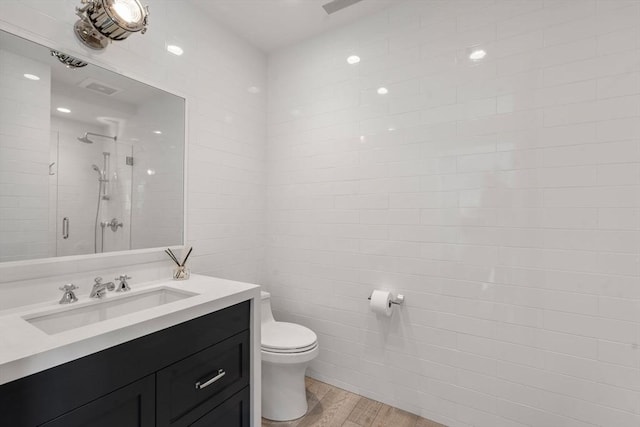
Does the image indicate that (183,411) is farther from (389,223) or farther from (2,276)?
(389,223)

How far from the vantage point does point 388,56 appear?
6.45ft

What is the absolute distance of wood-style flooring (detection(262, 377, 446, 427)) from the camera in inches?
70.2

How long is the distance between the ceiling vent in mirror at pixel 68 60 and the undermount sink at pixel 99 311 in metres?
1.12

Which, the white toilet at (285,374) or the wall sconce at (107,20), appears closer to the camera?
the wall sconce at (107,20)

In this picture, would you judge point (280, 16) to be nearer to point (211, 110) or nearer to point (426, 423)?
point (211, 110)

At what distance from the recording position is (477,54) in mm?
1702

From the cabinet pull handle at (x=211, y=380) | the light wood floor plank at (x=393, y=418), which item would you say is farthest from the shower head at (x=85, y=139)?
the light wood floor plank at (x=393, y=418)

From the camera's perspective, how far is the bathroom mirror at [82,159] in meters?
1.27

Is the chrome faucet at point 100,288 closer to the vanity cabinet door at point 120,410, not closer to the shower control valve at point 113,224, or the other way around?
the shower control valve at point 113,224

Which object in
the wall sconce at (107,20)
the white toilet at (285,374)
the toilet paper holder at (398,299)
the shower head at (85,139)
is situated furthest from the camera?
the toilet paper holder at (398,299)

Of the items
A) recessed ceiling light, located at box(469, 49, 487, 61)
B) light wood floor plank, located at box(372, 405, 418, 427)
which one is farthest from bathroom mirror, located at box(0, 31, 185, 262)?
recessed ceiling light, located at box(469, 49, 487, 61)

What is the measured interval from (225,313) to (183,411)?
15.4 inches

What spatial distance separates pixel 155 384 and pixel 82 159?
43.6 inches

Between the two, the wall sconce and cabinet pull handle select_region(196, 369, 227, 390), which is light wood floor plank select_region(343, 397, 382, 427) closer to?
cabinet pull handle select_region(196, 369, 227, 390)
